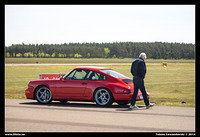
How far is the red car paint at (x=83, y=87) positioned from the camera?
1203 cm

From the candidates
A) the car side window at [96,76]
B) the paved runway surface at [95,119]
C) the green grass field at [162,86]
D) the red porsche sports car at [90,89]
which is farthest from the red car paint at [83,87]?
the green grass field at [162,86]

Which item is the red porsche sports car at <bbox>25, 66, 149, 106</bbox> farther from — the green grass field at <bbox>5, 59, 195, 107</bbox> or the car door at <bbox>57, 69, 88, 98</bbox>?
the green grass field at <bbox>5, 59, 195, 107</bbox>

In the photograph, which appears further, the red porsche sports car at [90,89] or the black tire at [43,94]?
the black tire at [43,94]

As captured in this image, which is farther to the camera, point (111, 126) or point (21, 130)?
point (111, 126)

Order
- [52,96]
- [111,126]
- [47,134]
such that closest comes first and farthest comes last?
1. [47,134]
2. [111,126]
3. [52,96]

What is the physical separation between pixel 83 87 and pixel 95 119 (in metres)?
3.18

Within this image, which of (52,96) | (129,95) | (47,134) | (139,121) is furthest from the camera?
(52,96)

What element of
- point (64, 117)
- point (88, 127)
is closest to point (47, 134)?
point (88, 127)

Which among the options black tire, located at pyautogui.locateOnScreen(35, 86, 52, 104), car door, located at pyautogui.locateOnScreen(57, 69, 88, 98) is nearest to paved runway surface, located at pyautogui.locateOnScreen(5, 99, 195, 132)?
car door, located at pyautogui.locateOnScreen(57, 69, 88, 98)

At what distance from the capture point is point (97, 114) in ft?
34.1

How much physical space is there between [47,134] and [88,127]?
4.12ft

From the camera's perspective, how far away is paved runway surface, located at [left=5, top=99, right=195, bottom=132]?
8.03 m

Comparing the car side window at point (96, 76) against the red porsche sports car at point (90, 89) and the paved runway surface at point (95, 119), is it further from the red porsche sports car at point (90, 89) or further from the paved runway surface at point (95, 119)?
the paved runway surface at point (95, 119)
